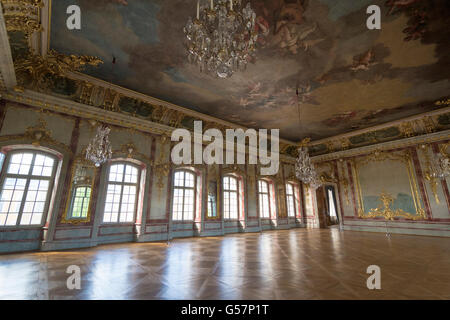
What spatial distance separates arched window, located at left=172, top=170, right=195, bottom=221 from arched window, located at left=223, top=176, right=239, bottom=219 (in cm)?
178

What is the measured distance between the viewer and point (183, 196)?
916 cm

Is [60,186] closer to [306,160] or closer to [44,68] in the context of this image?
[44,68]

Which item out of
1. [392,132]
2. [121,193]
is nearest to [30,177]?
[121,193]

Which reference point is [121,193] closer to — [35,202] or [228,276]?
[35,202]

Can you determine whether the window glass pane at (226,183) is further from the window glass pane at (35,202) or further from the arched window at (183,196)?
the window glass pane at (35,202)

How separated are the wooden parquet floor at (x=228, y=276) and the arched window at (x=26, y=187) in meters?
1.40

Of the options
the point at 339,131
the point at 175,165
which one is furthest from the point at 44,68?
the point at 339,131

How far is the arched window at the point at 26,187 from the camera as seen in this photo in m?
5.73

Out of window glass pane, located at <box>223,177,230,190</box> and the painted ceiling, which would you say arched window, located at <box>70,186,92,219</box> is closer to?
the painted ceiling

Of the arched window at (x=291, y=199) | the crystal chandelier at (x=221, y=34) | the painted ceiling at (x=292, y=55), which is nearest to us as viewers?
the crystal chandelier at (x=221, y=34)

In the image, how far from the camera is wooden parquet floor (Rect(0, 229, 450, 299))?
8.59ft

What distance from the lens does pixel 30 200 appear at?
6059 mm

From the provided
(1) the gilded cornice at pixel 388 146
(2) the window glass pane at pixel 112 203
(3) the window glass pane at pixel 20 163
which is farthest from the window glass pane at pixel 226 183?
(3) the window glass pane at pixel 20 163
